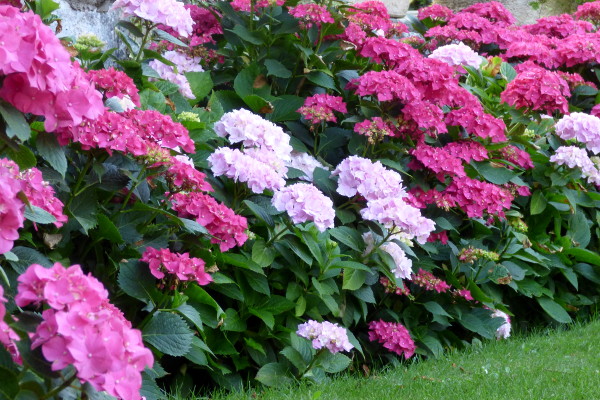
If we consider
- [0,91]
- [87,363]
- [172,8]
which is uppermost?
[0,91]

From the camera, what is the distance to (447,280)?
432 centimetres

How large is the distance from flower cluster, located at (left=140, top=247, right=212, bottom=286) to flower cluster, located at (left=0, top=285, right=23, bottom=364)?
3.69 feet

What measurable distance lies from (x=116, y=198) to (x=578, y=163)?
276 cm

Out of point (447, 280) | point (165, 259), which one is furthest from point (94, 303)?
point (447, 280)

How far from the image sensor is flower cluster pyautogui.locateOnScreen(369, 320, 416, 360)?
12.5ft

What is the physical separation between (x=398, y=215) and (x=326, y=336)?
0.59 meters

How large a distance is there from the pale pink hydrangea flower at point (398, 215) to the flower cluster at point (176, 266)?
999mm

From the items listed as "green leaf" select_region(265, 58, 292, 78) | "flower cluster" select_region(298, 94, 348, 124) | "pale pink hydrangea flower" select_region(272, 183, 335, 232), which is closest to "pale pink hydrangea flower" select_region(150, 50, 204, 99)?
"green leaf" select_region(265, 58, 292, 78)

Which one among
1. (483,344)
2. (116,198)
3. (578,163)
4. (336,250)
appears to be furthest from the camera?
(578,163)

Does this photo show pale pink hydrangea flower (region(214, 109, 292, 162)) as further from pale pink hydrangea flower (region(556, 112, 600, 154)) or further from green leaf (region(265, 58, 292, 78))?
pale pink hydrangea flower (region(556, 112, 600, 154))

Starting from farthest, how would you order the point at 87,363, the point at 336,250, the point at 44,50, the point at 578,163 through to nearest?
1. the point at 578,163
2. the point at 336,250
3. the point at 44,50
4. the point at 87,363

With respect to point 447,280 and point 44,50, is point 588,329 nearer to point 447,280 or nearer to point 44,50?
point 447,280

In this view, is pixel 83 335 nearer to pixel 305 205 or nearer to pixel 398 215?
pixel 305 205

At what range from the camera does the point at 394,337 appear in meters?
3.81
